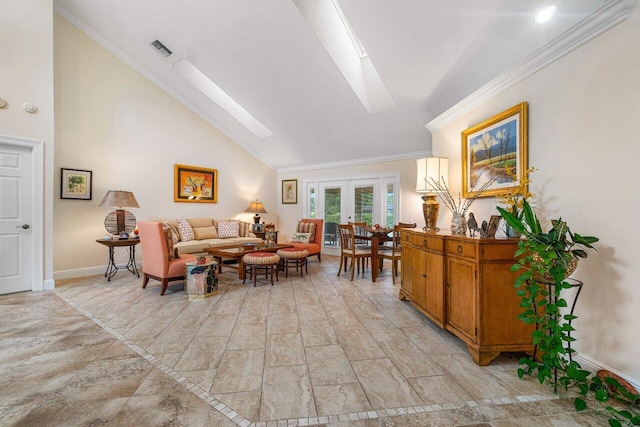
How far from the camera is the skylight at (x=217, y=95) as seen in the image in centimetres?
500

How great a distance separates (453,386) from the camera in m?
1.73

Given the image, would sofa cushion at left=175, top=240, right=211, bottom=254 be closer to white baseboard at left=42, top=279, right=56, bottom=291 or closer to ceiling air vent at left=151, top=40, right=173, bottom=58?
white baseboard at left=42, top=279, right=56, bottom=291

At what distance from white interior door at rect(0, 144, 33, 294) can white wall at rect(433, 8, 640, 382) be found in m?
5.89

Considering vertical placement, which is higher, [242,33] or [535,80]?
[242,33]

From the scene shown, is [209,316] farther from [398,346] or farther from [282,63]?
[282,63]

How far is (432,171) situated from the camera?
3408 millimetres

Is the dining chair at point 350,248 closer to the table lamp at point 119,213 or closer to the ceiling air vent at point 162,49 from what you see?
the table lamp at point 119,213

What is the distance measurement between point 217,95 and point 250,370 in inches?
212

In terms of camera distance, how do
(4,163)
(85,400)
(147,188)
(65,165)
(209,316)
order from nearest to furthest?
(85,400), (209,316), (4,163), (65,165), (147,188)

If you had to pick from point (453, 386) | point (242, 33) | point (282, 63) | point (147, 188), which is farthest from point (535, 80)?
point (147, 188)

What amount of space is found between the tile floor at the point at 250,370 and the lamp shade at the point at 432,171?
157 centimetres

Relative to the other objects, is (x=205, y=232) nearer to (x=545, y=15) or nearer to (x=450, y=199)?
(x=450, y=199)

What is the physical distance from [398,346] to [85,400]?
2104 mm

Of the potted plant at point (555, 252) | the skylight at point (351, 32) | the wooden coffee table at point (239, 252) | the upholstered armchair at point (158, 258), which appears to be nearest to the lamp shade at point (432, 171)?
the skylight at point (351, 32)
